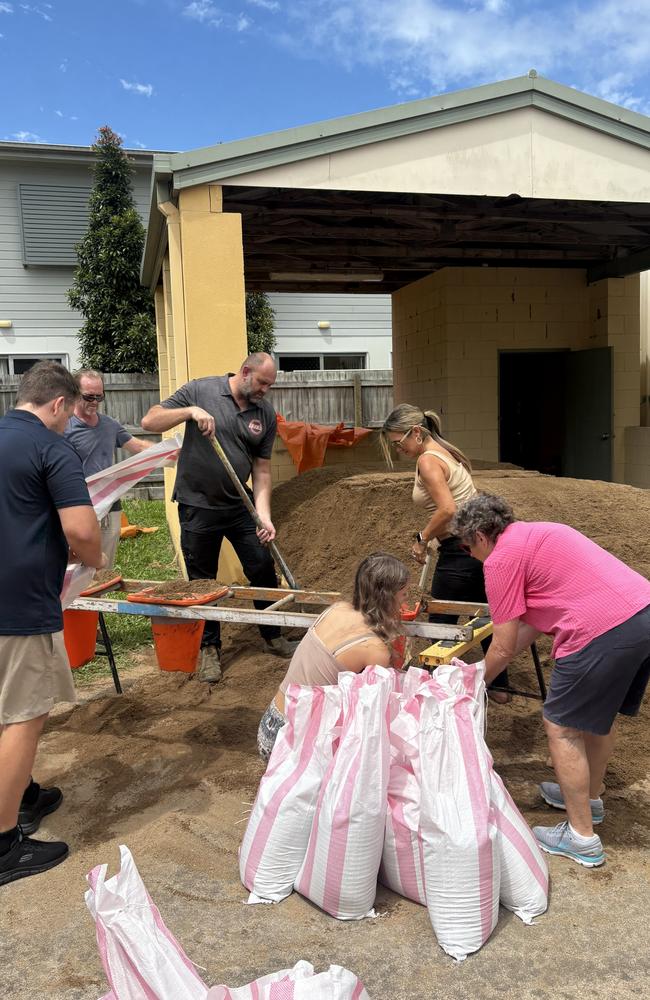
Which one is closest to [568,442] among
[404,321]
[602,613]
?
[404,321]

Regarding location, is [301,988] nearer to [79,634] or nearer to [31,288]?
[79,634]

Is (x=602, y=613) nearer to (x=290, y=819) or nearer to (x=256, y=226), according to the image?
(x=290, y=819)

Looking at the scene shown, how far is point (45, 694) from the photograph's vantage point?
3080mm

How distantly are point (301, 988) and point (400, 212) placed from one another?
6676mm

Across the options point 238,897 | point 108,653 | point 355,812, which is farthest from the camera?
point 108,653

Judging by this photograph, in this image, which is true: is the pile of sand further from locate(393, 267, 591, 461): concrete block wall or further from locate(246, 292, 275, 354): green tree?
locate(246, 292, 275, 354): green tree

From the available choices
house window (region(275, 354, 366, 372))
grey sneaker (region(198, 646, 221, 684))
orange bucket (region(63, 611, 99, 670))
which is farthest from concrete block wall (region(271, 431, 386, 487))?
house window (region(275, 354, 366, 372))

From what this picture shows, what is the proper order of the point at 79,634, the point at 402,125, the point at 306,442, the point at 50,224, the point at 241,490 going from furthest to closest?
the point at 50,224, the point at 306,442, the point at 402,125, the point at 241,490, the point at 79,634

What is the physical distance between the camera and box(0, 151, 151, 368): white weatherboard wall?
15336 millimetres

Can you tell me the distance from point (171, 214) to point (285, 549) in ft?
9.14

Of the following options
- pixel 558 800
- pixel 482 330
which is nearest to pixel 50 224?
pixel 482 330

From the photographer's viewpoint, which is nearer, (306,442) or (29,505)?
(29,505)

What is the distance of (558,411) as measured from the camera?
38.1ft

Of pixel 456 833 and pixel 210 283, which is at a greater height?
pixel 210 283
